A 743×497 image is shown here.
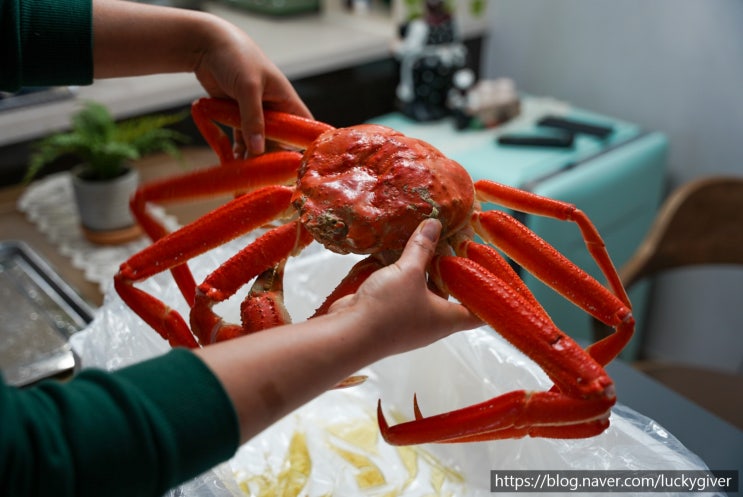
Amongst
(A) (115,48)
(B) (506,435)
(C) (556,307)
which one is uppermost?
(A) (115,48)

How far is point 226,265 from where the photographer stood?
0.70 m

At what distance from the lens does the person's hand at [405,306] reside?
1.80 feet

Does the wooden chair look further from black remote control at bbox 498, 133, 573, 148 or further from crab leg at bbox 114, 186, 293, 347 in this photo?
crab leg at bbox 114, 186, 293, 347

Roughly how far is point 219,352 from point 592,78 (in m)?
1.80

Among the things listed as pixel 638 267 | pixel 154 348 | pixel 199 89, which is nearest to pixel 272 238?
pixel 154 348

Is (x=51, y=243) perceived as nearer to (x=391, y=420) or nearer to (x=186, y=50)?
(x=186, y=50)

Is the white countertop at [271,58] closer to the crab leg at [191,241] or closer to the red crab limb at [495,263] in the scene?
the crab leg at [191,241]

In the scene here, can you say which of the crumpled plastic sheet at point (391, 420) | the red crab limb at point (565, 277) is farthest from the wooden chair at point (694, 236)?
the red crab limb at point (565, 277)

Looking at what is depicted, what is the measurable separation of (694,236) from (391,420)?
827mm

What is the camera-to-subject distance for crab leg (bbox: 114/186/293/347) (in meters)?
0.72

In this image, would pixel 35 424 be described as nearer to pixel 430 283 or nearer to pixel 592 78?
pixel 430 283

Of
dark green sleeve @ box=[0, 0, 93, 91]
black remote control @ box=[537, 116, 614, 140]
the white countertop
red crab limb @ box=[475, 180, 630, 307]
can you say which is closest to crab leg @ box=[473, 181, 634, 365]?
red crab limb @ box=[475, 180, 630, 307]

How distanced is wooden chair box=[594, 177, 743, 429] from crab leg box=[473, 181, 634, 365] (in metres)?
0.65

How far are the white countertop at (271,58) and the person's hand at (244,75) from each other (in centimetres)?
77
